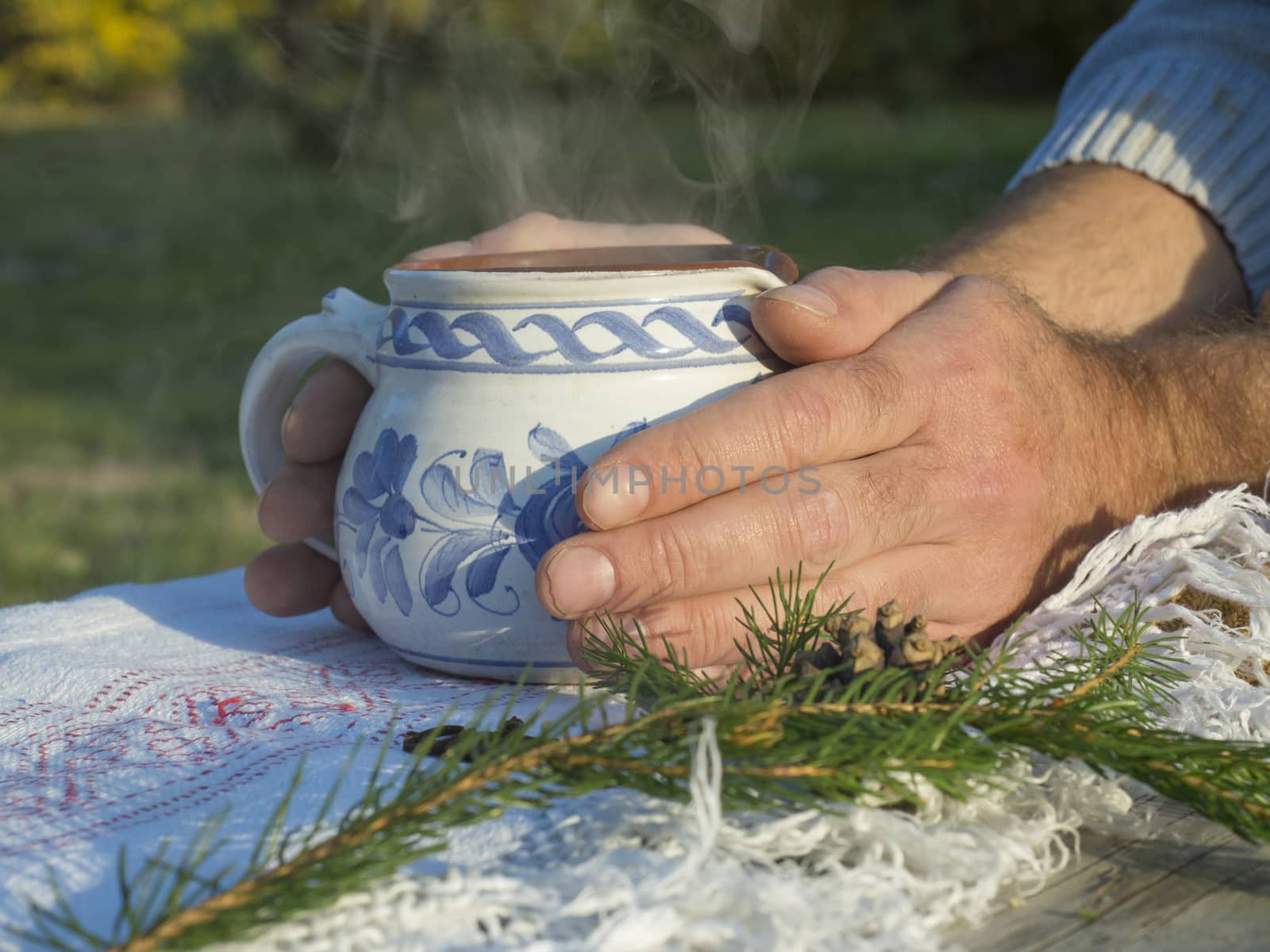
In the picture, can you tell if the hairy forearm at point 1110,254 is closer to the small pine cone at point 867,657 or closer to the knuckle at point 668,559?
the knuckle at point 668,559

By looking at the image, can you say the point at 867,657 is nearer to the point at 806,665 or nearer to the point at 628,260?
the point at 806,665

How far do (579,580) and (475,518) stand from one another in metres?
0.13

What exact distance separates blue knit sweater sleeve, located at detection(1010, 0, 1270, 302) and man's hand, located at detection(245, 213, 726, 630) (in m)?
0.93

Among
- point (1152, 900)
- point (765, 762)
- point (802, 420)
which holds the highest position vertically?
point (802, 420)

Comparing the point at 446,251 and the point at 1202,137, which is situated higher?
the point at 1202,137

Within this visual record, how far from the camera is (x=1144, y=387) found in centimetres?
138

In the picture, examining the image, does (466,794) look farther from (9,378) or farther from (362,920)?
(9,378)

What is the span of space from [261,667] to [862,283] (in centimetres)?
66

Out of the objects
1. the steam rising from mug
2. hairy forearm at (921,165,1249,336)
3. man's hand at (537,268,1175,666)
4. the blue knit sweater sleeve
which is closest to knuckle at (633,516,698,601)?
man's hand at (537,268,1175,666)

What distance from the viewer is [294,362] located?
1361 mm

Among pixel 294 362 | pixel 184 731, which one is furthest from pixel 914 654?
pixel 294 362

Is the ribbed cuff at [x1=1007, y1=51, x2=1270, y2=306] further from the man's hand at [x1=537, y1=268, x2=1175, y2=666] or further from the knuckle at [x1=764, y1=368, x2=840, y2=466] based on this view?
the knuckle at [x1=764, y1=368, x2=840, y2=466]

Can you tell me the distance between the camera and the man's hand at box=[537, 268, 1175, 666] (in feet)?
3.37

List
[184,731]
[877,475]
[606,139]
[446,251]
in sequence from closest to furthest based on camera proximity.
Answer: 1. [184,731]
2. [877,475]
3. [446,251]
4. [606,139]
